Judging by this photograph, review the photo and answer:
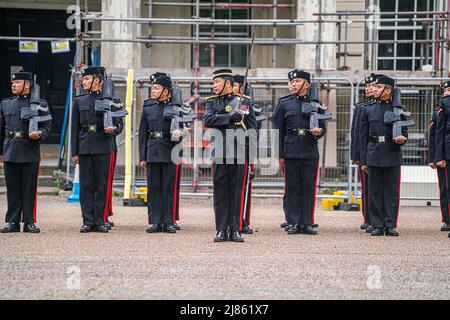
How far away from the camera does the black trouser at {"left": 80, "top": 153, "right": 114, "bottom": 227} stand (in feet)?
45.6

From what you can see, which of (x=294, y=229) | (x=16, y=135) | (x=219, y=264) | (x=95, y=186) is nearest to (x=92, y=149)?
(x=95, y=186)

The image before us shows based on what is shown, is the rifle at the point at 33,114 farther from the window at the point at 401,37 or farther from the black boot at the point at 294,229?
the window at the point at 401,37

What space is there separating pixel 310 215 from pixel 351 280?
430 centimetres

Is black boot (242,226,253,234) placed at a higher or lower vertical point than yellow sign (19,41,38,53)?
lower

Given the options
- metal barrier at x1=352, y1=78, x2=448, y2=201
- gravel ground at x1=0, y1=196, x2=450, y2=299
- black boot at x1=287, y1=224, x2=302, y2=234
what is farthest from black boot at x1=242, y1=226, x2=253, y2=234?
metal barrier at x1=352, y1=78, x2=448, y2=201

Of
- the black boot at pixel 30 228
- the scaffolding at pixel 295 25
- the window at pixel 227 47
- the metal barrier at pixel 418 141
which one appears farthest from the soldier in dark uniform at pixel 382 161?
the window at pixel 227 47

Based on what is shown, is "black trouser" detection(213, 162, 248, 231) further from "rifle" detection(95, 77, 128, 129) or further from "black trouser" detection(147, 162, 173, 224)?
"rifle" detection(95, 77, 128, 129)

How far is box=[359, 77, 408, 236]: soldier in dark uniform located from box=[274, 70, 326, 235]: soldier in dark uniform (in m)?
0.64

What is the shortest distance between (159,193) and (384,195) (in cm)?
290

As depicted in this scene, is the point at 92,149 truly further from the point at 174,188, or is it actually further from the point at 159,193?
the point at 174,188

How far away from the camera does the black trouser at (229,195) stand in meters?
12.8

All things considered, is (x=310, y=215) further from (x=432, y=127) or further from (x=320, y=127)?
(x=432, y=127)

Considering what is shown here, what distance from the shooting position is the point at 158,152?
46.4ft

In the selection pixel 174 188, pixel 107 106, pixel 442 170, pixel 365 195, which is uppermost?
pixel 107 106
